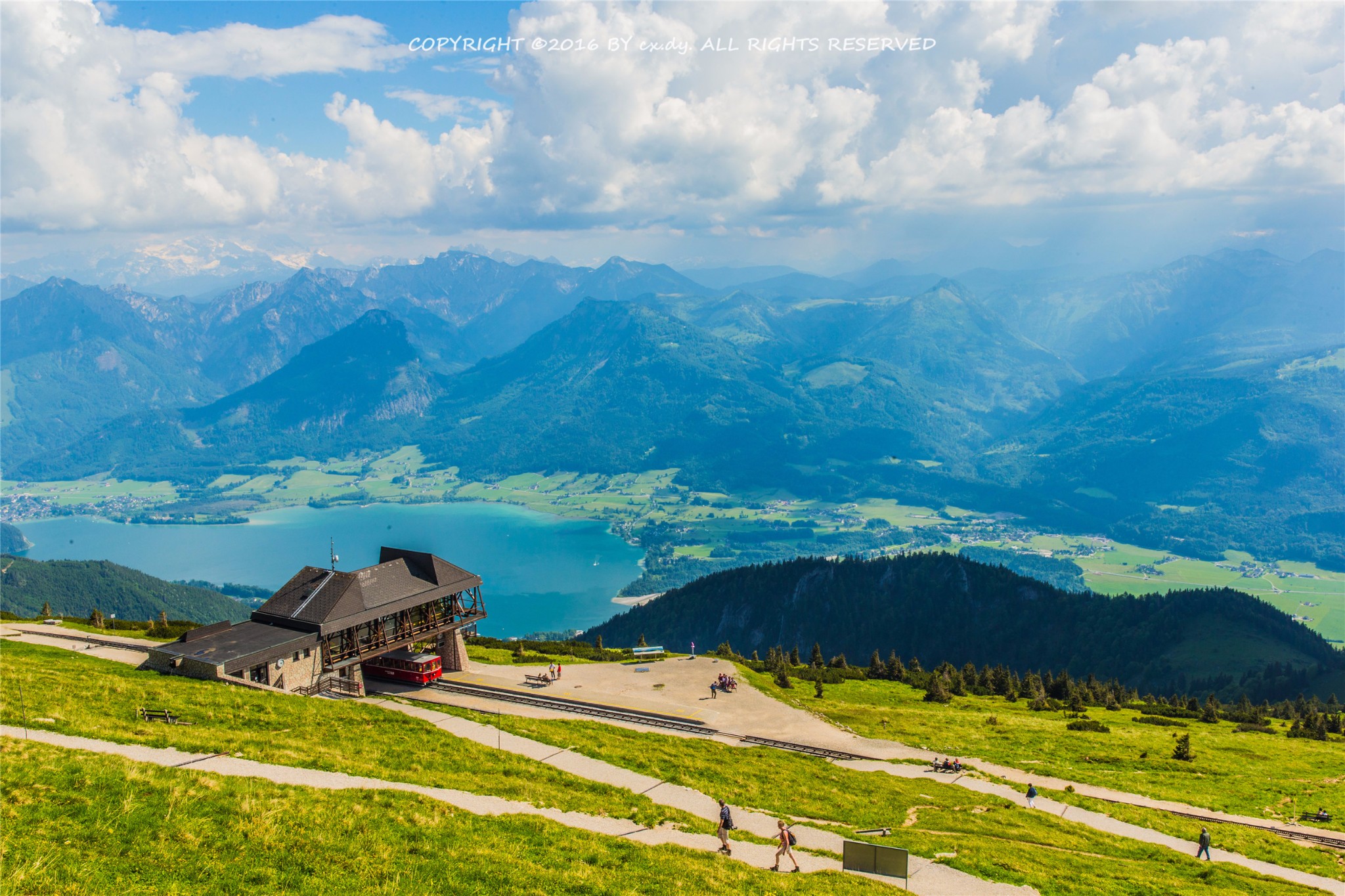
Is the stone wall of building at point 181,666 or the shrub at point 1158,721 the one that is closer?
the stone wall of building at point 181,666

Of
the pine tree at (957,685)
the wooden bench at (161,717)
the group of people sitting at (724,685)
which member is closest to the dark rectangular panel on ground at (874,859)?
the wooden bench at (161,717)

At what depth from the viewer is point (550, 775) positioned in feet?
111

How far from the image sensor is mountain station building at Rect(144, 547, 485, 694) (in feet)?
143

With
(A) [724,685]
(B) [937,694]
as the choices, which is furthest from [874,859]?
(B) [937,694]

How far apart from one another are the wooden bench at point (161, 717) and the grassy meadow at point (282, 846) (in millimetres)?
7261

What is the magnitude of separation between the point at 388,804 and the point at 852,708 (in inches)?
1720

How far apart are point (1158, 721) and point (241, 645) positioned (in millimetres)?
72035

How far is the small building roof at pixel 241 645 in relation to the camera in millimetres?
42594

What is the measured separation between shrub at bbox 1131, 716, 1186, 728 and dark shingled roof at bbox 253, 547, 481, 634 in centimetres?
5831

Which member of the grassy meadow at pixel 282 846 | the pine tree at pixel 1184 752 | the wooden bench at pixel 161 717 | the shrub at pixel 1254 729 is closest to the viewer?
the grassy meadow at pixel 282 846

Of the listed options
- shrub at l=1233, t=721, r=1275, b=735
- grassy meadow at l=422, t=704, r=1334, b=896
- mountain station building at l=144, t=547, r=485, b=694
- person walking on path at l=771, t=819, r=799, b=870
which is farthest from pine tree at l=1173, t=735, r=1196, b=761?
mountain station building at l=144, t=547, r=485, b=694

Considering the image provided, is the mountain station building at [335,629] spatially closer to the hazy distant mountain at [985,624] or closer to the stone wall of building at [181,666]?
the stone wall of building at [181,666]

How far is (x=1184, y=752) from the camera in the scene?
53.5 meters

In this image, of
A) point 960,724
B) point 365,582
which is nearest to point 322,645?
point 365,582
